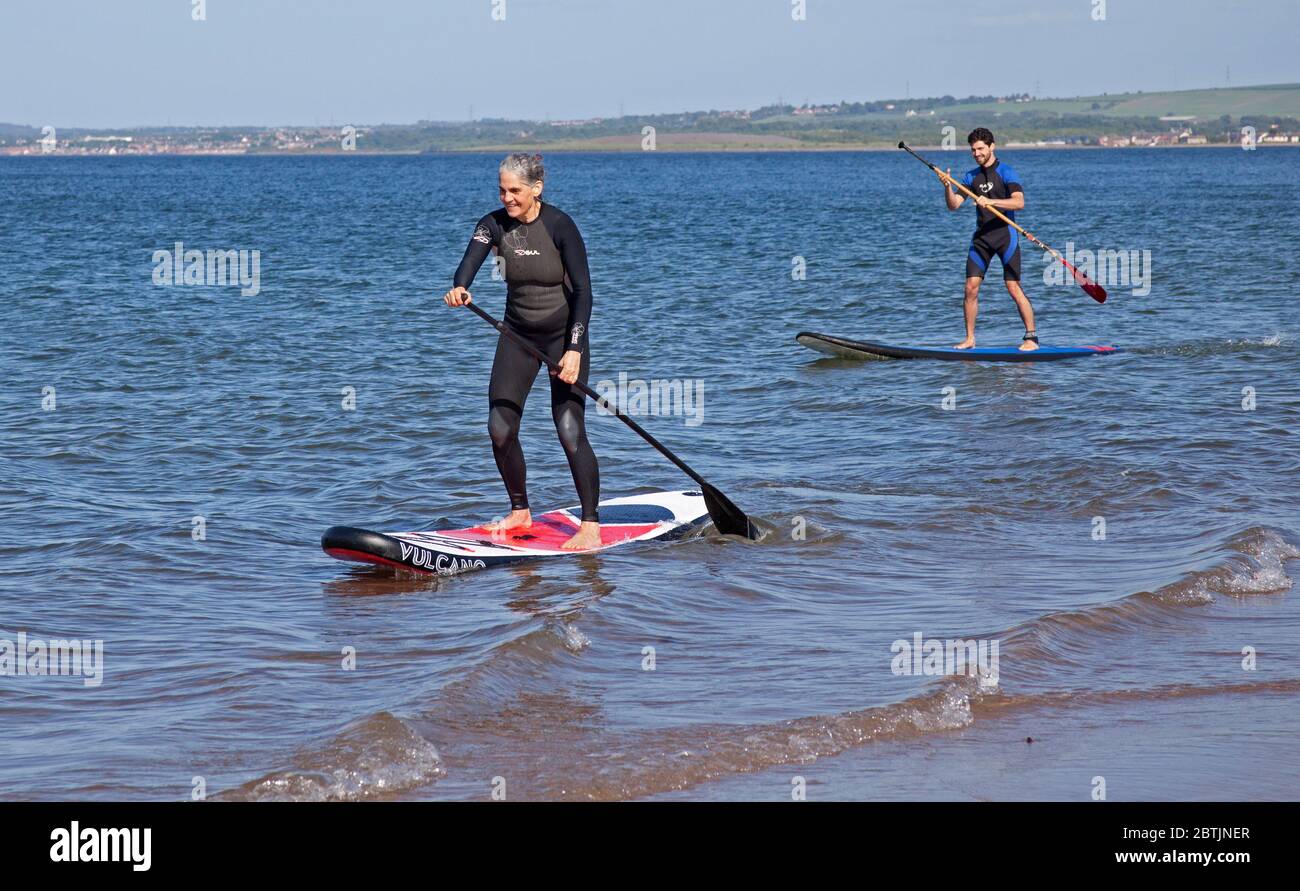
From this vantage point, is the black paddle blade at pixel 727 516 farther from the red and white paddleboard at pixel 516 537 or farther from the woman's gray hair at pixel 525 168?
the woman's gray hair at pixel 525 168

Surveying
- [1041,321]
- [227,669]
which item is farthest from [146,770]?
[1041,321]

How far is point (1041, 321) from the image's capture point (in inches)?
788

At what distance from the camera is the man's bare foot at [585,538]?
8.26m

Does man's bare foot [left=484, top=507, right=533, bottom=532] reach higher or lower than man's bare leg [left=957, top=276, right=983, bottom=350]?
lower

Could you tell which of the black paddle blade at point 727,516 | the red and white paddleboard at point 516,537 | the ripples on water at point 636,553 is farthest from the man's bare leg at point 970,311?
the black paddle blade at point 727,516

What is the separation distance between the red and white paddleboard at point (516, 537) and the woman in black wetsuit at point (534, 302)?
15.3 inches

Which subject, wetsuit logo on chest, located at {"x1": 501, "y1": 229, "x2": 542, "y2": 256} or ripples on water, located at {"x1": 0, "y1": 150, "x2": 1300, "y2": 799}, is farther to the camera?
wetsuit logo on chest, located at {"x1": 501, "y1": 229, "x2": 542, "y2": 256}

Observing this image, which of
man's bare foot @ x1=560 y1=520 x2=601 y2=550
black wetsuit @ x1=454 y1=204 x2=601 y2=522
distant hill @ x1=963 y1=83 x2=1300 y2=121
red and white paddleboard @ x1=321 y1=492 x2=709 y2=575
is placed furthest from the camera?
distant hill @ x1=963 y1=83 x2=1300 y2=121

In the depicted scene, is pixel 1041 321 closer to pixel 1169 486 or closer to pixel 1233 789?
pixel 1169 486

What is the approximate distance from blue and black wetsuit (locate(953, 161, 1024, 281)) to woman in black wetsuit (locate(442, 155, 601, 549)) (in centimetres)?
802

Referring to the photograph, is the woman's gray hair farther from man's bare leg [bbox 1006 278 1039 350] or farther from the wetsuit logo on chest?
man's bare leg [bbox 1006 278 1039 350]

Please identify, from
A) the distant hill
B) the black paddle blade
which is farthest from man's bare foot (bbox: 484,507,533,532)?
the distant hill

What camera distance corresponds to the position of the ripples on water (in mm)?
5500

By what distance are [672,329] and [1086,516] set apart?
1092 centimetres
